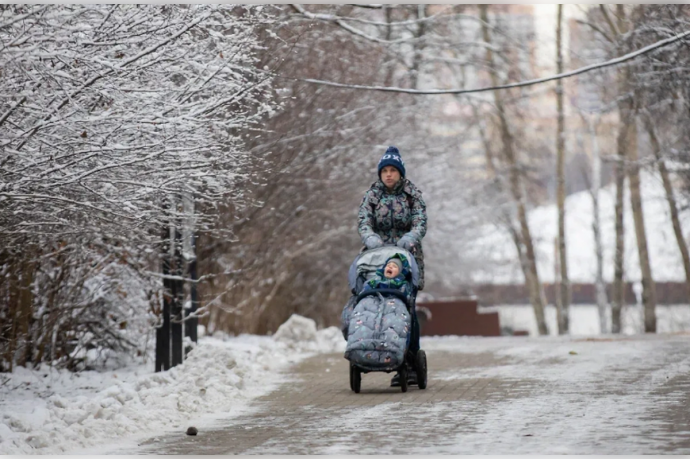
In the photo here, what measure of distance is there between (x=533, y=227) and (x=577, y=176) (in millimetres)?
15592

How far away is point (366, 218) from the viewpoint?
11.1 metres

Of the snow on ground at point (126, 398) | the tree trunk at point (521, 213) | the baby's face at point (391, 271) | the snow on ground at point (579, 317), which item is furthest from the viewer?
the snow on ground at point (579, 317)

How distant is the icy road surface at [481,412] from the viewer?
7.46m

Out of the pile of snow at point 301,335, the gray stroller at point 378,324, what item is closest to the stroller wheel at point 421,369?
the gray stroller at point 378,324

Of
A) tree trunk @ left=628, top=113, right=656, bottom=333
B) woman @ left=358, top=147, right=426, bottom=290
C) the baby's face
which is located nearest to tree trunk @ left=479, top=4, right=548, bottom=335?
tree trunk @ left=628, top=113, right=656, bottom=333

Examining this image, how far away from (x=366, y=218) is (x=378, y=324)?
1.16 metres

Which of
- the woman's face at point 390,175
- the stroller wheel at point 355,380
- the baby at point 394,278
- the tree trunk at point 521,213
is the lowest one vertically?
Answer: the stroller wheel at point 355,380

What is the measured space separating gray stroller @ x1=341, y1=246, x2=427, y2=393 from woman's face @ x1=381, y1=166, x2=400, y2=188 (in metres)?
0.74

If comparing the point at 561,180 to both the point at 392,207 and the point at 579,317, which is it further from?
the point at 579,317

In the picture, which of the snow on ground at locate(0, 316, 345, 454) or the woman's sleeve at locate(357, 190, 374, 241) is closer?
the snow on ground at locate(0, 316, 345, 454)

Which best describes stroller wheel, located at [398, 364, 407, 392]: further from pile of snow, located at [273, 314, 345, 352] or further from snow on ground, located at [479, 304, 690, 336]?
snow on ground, located at [479, 304, 690, 336]

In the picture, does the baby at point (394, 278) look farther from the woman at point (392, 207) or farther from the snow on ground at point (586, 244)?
the snow on ground at point (586, 244)

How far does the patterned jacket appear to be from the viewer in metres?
11.1

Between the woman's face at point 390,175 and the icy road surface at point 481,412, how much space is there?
6.47 feet
